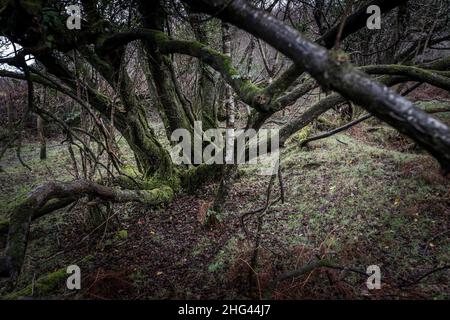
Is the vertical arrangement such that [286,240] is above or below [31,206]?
below

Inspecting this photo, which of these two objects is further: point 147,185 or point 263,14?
point 147,185

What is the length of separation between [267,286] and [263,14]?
284 cm

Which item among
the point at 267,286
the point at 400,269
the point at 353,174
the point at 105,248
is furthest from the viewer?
the point at 353,174

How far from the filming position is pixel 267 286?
11.9ft

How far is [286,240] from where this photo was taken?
194 inches

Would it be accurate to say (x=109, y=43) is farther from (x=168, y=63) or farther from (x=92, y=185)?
(x=92, y=185)

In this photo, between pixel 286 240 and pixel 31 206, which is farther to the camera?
pixel 286 240

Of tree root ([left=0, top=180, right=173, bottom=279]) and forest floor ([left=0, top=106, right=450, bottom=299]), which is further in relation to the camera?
forest floor ([left=0, top=106, right=450, bottom=299])

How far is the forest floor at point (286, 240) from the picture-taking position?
3854 millimetres

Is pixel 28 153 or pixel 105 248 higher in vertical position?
pixel 28 153

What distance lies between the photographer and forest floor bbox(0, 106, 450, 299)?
12.6 feet

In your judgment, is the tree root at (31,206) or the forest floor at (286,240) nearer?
the tree root at (31,206)

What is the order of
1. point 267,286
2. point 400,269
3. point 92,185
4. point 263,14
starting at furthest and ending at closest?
point 92,185
point 400,269
point 267,286
point 263,14
